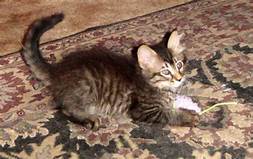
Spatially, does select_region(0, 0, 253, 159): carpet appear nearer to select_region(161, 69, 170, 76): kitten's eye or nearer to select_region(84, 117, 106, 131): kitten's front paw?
select_region(84, 117, 106, 131): kitten's front paw

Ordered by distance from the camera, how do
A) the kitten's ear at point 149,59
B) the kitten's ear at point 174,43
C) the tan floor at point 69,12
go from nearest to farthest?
the kitten's ear at point 149,59 → the kitten's ear at point 174,43 → the tan floor at point 69,12

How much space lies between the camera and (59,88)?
1976mm

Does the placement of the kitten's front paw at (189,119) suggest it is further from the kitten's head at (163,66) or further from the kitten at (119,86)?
the kitten's head at (163,66)

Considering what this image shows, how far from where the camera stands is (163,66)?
192 centimetres

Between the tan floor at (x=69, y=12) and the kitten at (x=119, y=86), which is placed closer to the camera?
the kitten at (x=119, y=86)

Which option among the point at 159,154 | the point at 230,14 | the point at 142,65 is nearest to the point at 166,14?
the point at 230,14

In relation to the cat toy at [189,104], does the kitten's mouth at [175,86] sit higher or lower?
higher

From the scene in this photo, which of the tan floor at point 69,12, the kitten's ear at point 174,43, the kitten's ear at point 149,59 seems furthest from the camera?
the tan floor at point 69,12

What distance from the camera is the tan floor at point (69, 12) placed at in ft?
8.91

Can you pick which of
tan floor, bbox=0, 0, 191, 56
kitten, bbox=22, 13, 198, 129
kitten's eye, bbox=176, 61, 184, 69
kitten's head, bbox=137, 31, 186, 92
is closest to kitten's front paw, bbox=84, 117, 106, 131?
kitten, bbox=22, 13, 198, 129

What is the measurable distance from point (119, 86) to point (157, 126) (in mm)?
240

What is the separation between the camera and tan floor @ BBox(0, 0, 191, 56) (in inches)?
107

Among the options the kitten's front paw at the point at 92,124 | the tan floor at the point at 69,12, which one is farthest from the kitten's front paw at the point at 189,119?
the tan floor at the point at 69,12

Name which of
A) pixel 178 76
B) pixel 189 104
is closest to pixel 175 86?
pixel 178 76
